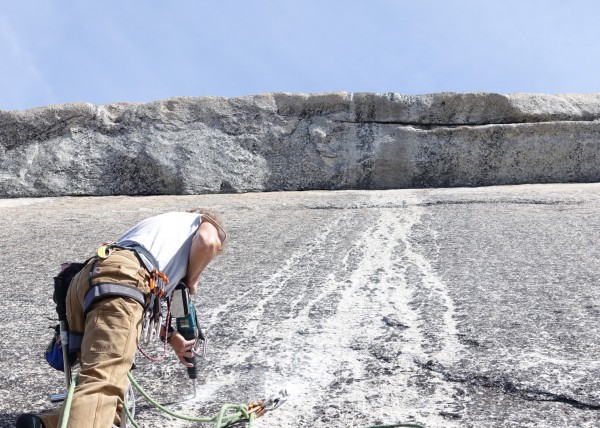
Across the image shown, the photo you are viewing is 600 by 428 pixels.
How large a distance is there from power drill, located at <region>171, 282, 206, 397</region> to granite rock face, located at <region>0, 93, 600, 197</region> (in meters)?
7.77

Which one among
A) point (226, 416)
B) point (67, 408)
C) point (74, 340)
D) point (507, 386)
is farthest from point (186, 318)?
point (507, 386)

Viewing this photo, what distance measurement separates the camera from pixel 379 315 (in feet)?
14.8

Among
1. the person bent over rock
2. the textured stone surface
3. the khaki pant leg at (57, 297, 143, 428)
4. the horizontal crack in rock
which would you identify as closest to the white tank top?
the person bent over rock

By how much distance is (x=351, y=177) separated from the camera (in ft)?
37.7

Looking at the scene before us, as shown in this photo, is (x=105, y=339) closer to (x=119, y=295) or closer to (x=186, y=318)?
(x=119, y=295)

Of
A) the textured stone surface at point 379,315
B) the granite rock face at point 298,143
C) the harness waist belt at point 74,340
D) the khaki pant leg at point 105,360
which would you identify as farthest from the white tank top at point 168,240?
the granite rock face at point 298,143

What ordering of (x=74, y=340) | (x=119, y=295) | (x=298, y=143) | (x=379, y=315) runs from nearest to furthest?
1. (x=119, y=295)
2. (x=74, y=340)
3. (x=379, y=315)
4. (x=298, y=143)

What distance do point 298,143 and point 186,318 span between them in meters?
8.44

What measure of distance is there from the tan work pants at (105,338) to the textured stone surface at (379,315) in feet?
2.32

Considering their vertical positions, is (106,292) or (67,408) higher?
(106,292)

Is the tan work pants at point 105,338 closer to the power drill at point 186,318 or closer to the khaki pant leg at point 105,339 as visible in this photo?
the khaki pant leg at point 105,339

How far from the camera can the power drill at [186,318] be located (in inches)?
128

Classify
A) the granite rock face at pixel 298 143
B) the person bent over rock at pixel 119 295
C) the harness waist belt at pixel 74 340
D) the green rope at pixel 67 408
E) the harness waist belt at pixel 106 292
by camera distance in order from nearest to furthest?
the green rope at pixel 67 408
the person bent over rock at pixel 119 295
the harness waist belt at pixel 106 292
the harness waist belt at pixel 74 340
the granite rock face at pixel 298 143

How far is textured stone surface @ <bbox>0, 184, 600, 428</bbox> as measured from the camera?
10.8 ft
